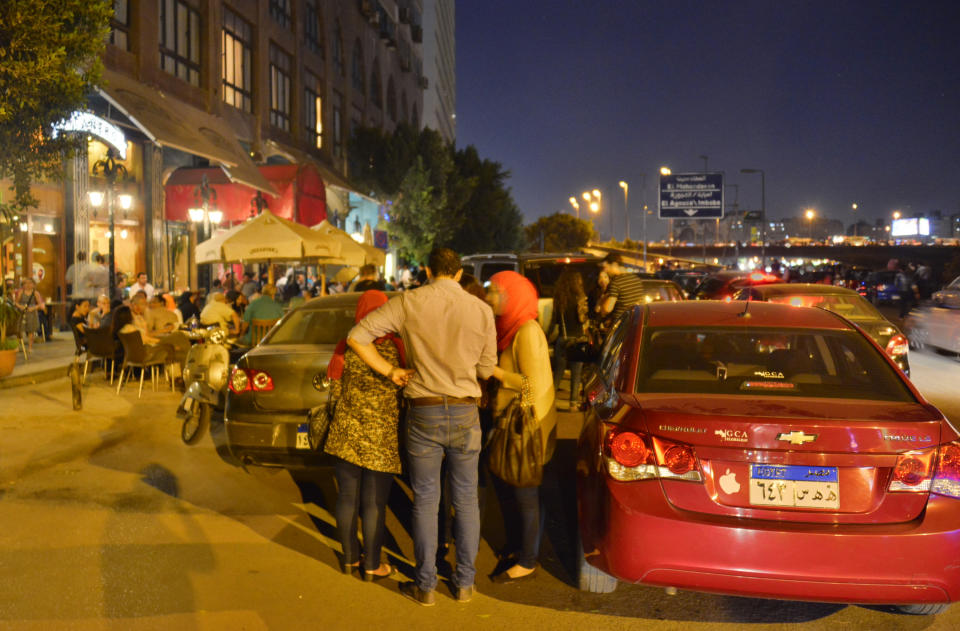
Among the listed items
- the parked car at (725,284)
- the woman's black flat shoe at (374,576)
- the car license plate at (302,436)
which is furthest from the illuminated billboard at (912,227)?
the woman's black flat shoe at (374,576)

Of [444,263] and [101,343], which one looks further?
[101,343]

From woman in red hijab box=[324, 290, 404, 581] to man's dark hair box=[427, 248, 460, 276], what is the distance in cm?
45

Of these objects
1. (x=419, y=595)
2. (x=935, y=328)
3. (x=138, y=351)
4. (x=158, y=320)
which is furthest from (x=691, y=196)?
(x=419, y=595)

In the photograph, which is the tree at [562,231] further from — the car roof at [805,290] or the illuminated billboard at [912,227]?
the car roof at [805,290]

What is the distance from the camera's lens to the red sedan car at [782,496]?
3.67 meters

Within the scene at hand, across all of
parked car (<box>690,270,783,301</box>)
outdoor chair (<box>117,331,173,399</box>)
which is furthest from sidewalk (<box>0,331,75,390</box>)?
parked car (<box>690,270,783,301</box>)

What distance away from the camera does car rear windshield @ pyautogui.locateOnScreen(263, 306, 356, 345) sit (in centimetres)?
764

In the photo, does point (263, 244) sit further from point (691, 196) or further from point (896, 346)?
point (691, 196)

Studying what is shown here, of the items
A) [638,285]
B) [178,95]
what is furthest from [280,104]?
[638,285]

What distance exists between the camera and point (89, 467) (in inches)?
298

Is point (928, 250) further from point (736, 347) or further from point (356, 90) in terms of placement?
point (736, 347)

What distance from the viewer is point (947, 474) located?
372 cm

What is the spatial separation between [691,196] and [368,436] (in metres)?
41.8

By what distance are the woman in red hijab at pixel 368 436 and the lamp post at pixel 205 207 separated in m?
18.7
